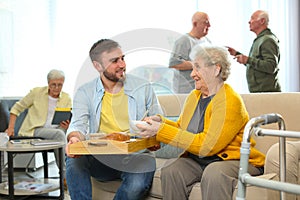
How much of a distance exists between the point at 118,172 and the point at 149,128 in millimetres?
442

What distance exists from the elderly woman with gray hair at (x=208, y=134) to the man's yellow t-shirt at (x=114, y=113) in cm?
18

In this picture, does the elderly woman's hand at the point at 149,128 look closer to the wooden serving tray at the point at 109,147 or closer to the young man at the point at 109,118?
the wooden serving tray at the point at 109,147

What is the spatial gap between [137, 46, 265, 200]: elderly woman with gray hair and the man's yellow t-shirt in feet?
0.59

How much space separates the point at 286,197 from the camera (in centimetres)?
201

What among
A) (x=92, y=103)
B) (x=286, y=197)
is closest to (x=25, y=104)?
(x=92, y=103)

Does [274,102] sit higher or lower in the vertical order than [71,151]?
higher

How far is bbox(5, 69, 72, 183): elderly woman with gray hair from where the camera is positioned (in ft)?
13.7

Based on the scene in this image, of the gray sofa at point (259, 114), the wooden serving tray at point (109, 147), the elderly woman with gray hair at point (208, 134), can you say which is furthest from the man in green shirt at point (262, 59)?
the wooden serving tray at point (109, 147)

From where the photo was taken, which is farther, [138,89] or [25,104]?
[25,104]

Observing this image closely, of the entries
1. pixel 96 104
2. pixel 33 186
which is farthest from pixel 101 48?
pixel 33 186

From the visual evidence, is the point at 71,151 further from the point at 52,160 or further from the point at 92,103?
the point at 52,160

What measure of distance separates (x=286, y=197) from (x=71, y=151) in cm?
96

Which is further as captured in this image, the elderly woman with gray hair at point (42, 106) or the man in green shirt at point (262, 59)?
the elderly woman with gray hair at point (42, 106)

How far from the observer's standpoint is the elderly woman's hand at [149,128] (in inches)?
80.3
